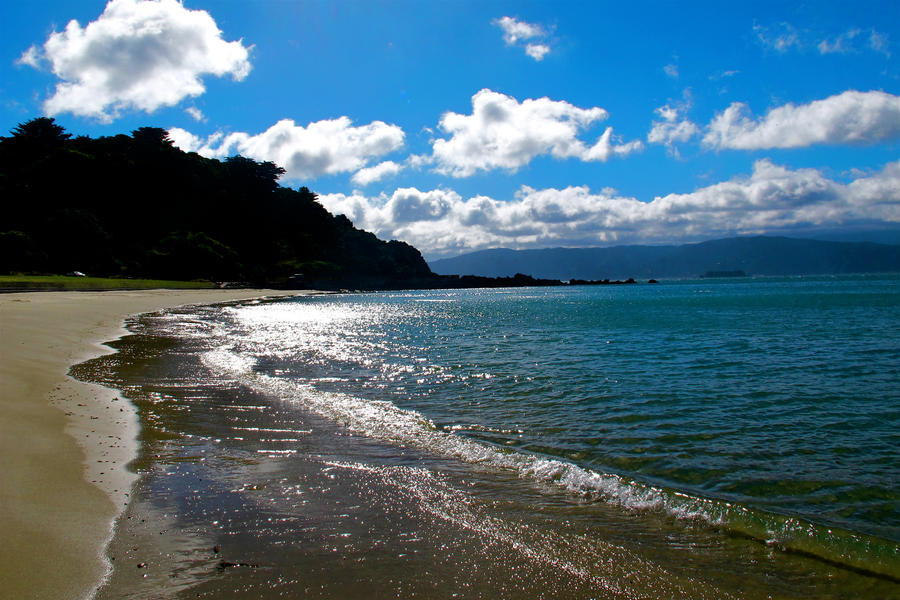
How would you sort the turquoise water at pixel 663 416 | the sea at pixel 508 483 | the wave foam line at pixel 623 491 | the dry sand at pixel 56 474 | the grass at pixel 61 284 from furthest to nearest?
the grass at pixel 61 284 → the turquoise water at pixel 663 416 → the wave foam line at pixel 623 491 → the sea at pixel 508 483 → the dry sand at pixel 56 474

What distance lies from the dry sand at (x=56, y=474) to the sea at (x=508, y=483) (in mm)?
271

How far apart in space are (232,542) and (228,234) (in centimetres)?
15687

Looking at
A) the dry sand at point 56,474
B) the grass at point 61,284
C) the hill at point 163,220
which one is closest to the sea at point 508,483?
the dry sand at point 56,474

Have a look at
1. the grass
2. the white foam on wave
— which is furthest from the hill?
the white foam on wave

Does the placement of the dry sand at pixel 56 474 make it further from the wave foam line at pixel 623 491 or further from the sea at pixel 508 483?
the wave foam line at pixel 623 491

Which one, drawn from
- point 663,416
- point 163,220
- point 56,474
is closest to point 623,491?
point 663,416

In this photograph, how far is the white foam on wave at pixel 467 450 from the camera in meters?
6.55

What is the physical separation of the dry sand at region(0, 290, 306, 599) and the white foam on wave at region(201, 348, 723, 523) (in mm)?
3739

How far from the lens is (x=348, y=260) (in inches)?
6526

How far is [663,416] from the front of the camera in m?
11.0

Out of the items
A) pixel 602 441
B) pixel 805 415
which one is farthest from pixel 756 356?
pixel 602 441

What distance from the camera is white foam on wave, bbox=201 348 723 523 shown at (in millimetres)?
6547

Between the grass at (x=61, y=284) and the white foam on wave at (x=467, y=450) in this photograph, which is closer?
the white foam on wave at (x=467, y=450)

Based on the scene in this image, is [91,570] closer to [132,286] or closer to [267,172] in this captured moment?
[132,286]
